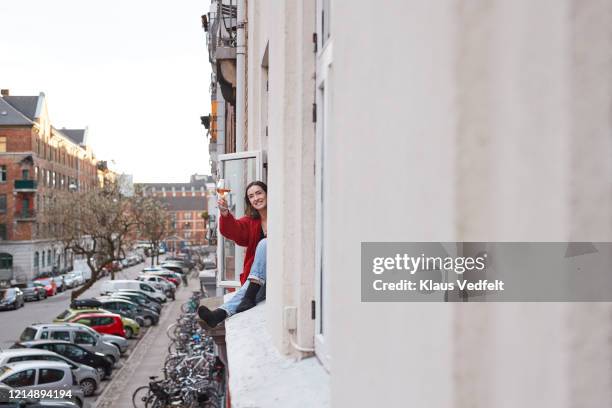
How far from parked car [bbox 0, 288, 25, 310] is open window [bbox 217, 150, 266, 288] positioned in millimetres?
32967

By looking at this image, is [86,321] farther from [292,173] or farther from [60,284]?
[292,173]

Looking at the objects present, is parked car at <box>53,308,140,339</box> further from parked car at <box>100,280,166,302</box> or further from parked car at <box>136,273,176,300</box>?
parked car at <box>136,273,176,300</box>

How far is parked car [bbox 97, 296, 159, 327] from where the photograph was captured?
32.9 metres

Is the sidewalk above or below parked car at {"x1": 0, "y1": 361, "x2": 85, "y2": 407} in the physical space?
below

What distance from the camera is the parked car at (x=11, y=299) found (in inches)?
1476

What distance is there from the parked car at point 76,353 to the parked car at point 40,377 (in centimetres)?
312

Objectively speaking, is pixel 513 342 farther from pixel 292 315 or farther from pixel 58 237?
pixel 58 237

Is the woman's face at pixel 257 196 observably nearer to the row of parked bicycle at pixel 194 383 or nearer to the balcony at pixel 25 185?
the row of parked bicycle at pixel 194 383

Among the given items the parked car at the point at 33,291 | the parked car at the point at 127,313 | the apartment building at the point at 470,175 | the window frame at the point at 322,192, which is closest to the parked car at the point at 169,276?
the parked car at the point at 33,291

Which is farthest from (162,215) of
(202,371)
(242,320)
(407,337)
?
(407,337)

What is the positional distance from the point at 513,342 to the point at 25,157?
209ft

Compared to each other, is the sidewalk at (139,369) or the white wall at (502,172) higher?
the white wall at (502,172)

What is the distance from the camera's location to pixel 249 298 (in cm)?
534

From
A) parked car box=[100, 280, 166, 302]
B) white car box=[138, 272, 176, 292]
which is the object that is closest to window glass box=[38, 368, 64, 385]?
parked car box=[100, 280, 166, 302]
